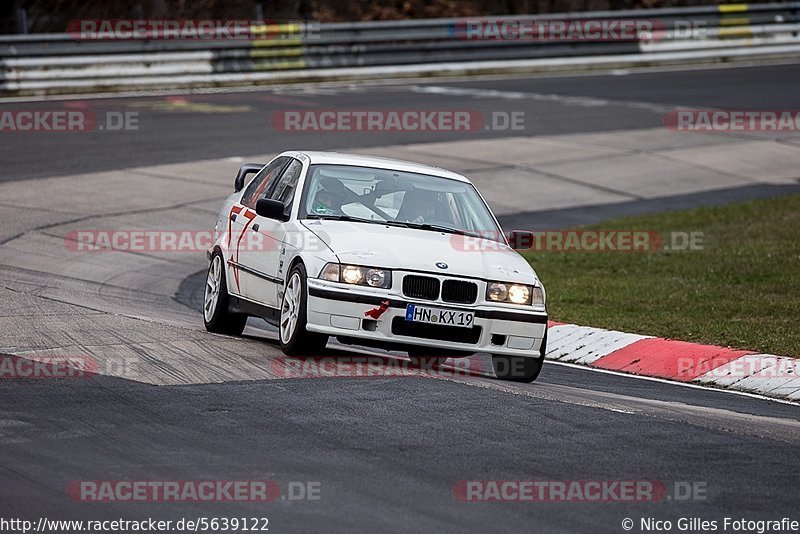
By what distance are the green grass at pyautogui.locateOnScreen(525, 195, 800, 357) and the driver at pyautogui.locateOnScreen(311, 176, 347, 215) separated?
3.29 metres

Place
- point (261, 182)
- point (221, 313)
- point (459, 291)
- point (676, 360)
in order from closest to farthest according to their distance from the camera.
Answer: point (459, 291) → point (221, 313) → point (676, 360) → point (261, 182)

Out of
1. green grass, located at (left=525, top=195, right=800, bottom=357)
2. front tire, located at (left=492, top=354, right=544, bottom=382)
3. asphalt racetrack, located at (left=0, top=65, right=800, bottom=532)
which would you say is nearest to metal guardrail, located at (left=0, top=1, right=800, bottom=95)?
asphalt racetrack, located at (left=0, top=65, right=800, bottom=532)

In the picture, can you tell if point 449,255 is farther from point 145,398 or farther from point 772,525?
point 772,525

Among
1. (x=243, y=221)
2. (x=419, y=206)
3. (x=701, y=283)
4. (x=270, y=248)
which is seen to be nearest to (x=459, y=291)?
(x=419, y=206)

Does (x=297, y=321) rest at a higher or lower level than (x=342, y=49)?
lower

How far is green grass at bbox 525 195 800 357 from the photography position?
40.7 ft

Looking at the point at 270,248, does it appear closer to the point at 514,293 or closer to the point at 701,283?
the point at 514,293

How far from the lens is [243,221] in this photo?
1132cm

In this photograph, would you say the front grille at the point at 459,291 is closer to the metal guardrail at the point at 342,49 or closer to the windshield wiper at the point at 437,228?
the windshield wiper at the point at 437,228

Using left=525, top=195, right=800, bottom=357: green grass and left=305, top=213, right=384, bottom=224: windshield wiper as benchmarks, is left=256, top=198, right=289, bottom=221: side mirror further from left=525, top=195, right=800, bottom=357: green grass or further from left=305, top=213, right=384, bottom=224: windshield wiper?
left=525, top=195, right=800, bottom=357: green grass

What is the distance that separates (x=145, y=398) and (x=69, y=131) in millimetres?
16155

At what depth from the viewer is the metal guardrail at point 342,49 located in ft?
87.8

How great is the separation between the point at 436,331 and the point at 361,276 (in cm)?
64

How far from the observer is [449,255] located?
31.9 ft
